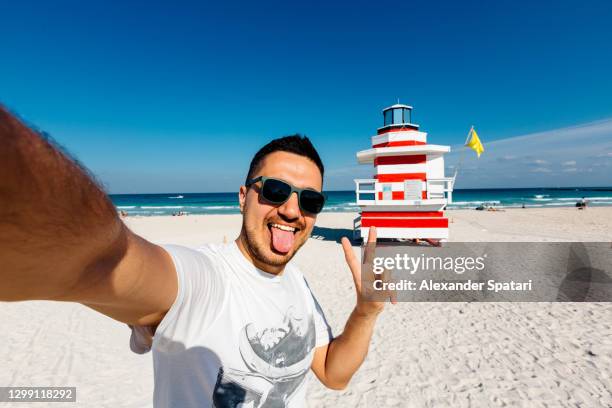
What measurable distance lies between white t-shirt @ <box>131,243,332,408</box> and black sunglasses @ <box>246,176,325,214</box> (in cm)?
38

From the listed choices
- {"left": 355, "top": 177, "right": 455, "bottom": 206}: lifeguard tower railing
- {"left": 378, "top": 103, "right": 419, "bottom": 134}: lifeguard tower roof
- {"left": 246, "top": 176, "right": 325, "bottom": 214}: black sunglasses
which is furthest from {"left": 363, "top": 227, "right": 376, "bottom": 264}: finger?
{"left": 378, "top": 103, "right": 419, "bottom": 134}: lifeguard tower roof

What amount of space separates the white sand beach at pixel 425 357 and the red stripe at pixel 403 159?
5.47 metres

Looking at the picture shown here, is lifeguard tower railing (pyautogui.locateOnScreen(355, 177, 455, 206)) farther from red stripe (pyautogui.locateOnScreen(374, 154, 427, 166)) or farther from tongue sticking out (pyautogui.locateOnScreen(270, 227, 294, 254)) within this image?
tongue sticking out (pyautogui.locateOnScreen(270, 227, 294, 254))

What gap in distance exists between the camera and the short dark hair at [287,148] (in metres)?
1.81

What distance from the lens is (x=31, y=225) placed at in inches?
17.9

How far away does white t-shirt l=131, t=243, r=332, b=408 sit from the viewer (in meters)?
1.14

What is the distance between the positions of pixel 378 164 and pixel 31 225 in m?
10.9

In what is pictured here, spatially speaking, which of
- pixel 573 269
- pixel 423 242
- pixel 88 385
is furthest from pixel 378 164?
pixel 88 385

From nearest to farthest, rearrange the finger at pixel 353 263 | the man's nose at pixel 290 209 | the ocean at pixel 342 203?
the man's nose at pixel 290 209, the finger at pixel 353 263, the ocean at pixel 342 203

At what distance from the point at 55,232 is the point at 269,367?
3.77 ft

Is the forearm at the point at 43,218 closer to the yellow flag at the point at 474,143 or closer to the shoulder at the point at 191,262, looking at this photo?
the shoulder at the point at 191,262

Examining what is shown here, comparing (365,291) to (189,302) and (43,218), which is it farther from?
(43,218)

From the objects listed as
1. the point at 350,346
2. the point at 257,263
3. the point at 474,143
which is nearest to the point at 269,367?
the point at 257,263

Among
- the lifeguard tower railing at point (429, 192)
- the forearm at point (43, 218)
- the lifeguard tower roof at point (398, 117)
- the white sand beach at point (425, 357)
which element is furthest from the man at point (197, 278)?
the lifeguard tower roof at point (398, 117)
